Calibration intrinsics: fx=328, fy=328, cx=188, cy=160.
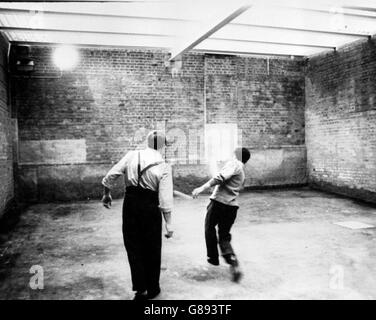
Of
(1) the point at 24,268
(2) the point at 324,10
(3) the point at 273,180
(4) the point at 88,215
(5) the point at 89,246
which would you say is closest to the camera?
(1) the point at 24,268

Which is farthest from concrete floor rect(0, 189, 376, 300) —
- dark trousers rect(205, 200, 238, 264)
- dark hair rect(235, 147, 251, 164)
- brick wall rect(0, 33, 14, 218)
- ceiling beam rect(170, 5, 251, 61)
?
ceiling beam rect(170, 5, 251, 61)

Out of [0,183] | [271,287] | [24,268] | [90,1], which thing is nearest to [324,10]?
[90,1]

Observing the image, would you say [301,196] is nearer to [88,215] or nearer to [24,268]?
[88,215]

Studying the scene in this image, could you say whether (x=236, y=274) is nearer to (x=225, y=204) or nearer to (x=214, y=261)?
(x=214, y=261)

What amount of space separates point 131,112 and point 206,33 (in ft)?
11.7

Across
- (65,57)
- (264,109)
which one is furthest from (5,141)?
(264,109)

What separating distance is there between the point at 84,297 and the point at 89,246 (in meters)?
1.87

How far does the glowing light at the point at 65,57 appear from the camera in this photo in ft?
29.2

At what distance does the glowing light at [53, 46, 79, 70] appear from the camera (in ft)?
29.2

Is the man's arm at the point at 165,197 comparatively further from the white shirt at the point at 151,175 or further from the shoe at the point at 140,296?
the shoe at the point at 140,296

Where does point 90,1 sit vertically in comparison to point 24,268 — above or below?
above

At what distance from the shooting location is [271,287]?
3678mm

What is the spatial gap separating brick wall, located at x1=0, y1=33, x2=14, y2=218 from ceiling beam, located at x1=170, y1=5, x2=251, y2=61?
426cm

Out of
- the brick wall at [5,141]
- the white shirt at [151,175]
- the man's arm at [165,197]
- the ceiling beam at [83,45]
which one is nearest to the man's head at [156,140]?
the white shirt at [151,175]
